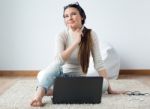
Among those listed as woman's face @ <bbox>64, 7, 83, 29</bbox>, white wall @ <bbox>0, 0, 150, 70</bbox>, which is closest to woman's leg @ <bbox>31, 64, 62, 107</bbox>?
woman's face @ <bbox>64, 7, 83, 29</bbox>

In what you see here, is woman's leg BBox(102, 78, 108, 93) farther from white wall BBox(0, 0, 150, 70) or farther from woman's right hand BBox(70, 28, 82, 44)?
white wall BBox(0, 0, 150, 70)

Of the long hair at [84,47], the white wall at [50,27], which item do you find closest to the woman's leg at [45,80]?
the long hair at [84,47]

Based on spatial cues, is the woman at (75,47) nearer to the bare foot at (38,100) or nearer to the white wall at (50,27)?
the bare foot at (38,100)

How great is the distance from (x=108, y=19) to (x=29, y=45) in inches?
41.5

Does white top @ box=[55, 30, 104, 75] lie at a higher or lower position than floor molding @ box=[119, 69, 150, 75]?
higher

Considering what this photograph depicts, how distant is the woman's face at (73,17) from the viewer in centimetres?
260

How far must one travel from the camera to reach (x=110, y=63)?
3959 mm

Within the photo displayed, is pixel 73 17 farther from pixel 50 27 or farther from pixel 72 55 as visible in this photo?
pixel 50 27

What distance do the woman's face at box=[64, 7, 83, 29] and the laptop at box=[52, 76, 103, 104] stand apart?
46cm

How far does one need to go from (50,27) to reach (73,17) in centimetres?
174

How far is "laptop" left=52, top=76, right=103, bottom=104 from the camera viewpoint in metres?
2.38

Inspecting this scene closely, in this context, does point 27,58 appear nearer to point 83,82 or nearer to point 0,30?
point 0,30

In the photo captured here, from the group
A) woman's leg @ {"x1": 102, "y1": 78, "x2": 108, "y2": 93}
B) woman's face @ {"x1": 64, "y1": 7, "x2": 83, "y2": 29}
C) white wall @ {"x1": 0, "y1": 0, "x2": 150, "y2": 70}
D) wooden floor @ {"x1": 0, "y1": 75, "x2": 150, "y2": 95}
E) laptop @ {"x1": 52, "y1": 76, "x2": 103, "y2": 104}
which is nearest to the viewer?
laptop @ {"x1": 52, "y1": 76, "x2": 103, "y2": 104}

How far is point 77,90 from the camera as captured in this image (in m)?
2.42
